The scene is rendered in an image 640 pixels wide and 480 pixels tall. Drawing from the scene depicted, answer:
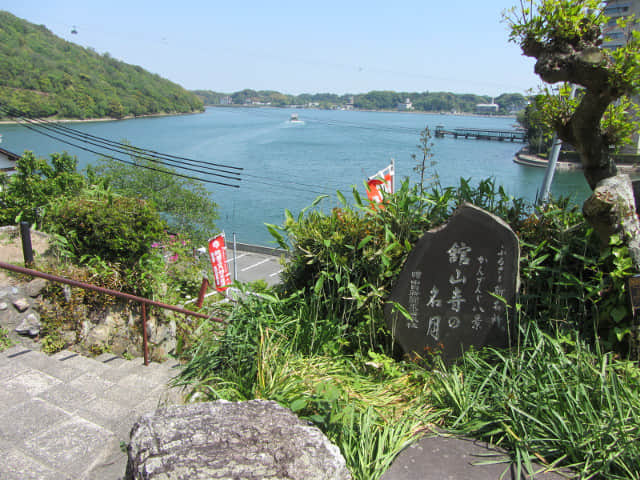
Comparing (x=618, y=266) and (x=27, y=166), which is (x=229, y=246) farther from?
(x=618, y=266)

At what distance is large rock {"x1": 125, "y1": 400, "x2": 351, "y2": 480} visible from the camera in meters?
1.66

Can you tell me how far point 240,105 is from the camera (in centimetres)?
13725

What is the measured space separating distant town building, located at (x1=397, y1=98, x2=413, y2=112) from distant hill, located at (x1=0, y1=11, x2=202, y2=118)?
67.6 m

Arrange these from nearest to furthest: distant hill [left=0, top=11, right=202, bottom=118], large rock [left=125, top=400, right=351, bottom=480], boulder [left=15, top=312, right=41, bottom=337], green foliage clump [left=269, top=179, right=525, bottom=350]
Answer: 1. large rock [left=125, top=400, right=351, bottom=480]
2. green foliage clump [left=269, top=179, right=525, bottom=350]
3. boulder [left=15, top=312, right=41, bottom=337]
4. distant hill [left=0, top=11, right=202, bottom=118]

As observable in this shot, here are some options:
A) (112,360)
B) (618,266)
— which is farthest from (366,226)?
(112,360)

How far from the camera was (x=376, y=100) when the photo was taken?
130 metres

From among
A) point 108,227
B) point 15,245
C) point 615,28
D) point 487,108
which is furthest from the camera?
point 487,108

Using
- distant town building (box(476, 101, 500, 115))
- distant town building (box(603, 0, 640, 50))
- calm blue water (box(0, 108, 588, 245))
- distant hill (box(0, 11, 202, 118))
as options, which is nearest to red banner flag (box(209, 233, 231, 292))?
calm blue water (box(0, 108, 588, 245))

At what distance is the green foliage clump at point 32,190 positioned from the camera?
24.1ft

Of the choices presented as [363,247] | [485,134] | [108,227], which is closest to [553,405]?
[363,247]

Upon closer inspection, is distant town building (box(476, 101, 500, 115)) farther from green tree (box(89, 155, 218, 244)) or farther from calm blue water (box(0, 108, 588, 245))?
green tree (box(89, 155, 218, 244))

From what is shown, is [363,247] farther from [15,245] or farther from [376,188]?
[15,245]

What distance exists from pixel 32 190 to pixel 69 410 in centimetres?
614

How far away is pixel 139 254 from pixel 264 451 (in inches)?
167
